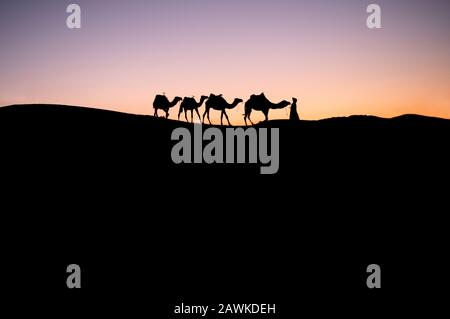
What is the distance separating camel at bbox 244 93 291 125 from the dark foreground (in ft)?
14.4

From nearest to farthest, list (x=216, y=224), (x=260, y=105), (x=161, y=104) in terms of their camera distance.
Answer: (x=216, y=224) → (x=260, y=105) → (x=161, y=104)

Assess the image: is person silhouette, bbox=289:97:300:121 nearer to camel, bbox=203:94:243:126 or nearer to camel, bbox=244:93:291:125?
camel, bbox=244:93:291:125

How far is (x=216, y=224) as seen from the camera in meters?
10.1

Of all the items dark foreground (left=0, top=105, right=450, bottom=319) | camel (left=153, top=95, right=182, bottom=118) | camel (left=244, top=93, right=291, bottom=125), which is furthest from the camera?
camel (left=153, top=95, right=182, bottom=118)

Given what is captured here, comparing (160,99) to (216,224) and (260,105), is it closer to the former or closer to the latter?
(260,105)

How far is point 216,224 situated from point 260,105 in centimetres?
1127

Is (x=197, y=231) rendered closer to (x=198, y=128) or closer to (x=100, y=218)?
(x=100, y=218)

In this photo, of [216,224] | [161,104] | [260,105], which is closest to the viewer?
[216,224]

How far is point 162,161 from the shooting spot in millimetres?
13891

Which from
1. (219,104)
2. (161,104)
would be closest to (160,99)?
(161,104)

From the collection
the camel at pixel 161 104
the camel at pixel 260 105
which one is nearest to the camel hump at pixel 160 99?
the camel at pixel 161 104

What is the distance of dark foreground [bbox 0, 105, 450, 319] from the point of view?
7.77 m

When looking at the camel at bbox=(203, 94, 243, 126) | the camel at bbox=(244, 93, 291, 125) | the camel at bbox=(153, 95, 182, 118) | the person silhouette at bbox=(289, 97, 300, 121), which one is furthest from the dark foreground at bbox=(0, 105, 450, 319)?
the camel at bbox=(153, 95, 182, 118)
